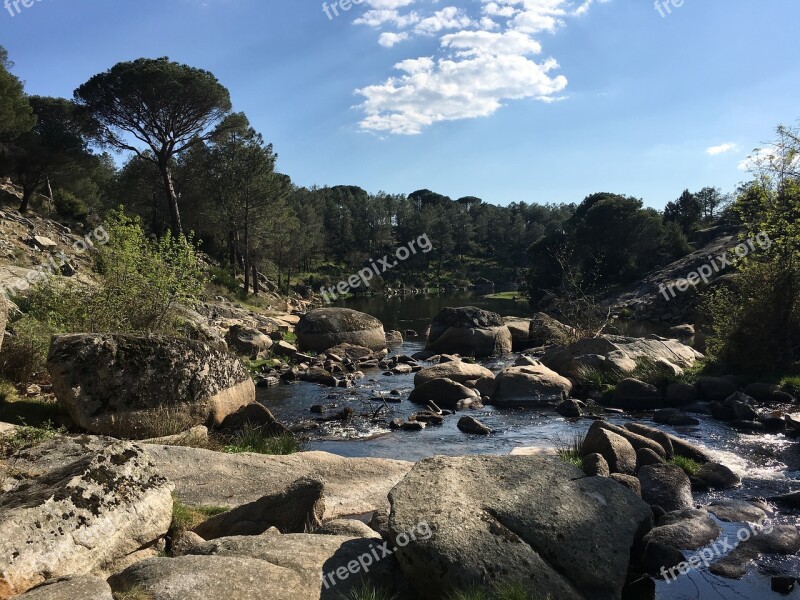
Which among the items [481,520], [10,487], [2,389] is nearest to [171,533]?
[10,487]

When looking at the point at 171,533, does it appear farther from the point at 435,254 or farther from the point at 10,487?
the point at 435,254

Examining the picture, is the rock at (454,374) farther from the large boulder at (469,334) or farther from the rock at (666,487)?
the rock at (666,487)

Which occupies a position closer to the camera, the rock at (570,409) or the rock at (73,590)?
the rock at (73,590)

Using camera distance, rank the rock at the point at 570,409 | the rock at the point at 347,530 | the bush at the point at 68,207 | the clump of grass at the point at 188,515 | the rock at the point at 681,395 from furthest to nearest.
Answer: the bush at the point at 68,207
the rock at the point at 681,395
the rock at the point at 570,409
the clump of grass at the point at 188,515
the rock at the point at 347,530

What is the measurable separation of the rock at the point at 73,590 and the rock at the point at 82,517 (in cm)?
38

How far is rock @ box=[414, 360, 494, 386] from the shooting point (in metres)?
21.8

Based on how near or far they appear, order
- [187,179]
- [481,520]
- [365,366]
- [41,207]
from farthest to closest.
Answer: [187,179] → [41,207] → [365,366] → [481,520]

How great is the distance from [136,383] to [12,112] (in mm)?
37037

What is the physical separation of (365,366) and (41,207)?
113ft

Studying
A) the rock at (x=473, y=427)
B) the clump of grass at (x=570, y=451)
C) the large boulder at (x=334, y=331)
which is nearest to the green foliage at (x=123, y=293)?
the rock at (x=473, y=427)

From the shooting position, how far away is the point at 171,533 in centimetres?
765

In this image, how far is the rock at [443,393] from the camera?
2045cm

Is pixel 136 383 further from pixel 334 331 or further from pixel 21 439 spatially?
pixel 334 331

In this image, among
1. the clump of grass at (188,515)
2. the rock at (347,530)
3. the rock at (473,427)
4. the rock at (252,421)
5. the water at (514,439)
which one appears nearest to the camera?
the rock at (347,530)
